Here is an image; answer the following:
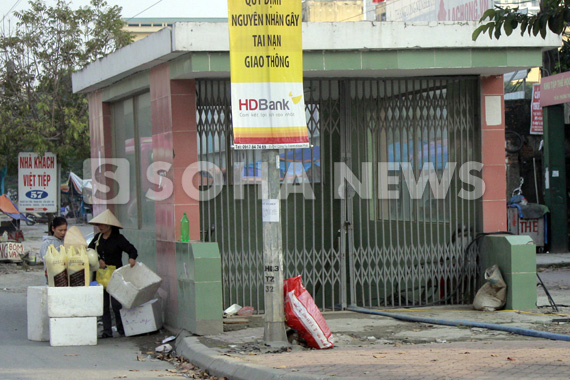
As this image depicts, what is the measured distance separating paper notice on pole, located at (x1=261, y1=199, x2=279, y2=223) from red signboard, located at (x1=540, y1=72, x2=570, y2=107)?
13.5 meters

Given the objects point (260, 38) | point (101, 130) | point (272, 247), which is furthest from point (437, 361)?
point (101, 130)

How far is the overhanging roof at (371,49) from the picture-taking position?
9672mm

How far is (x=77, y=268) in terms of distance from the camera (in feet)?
32.8

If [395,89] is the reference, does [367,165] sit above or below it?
below

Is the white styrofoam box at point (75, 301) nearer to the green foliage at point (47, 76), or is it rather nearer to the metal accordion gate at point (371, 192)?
the metal accordion gate at point (371, 192)

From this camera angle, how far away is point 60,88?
23.2 metres

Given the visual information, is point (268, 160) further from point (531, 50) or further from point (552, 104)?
point (552, 104)

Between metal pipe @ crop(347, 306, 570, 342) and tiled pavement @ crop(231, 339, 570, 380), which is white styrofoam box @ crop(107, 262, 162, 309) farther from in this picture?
metal pipe @ crop(347, 306, 570, 342)

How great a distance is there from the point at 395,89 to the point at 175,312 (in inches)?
173

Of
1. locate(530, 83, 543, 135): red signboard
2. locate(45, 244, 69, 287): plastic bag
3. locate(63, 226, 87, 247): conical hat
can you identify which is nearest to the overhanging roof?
locate(63, 226, 87, 247): conical hat

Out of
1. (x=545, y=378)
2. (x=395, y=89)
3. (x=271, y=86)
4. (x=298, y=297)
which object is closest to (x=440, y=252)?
(x=395, y=89)

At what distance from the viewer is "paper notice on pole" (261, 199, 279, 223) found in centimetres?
849

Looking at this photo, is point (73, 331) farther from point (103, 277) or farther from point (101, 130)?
point (101, 130)

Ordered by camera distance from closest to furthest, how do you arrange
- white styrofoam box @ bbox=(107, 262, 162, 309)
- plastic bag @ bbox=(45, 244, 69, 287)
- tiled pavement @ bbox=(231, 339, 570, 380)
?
tiled pavement @ bbox=(231, 339, 570, 380) < plastic bag @ bbox=(45, 244, 69, 287) < white styrofoam box @ bbox=(107, 262, 162, 309)
